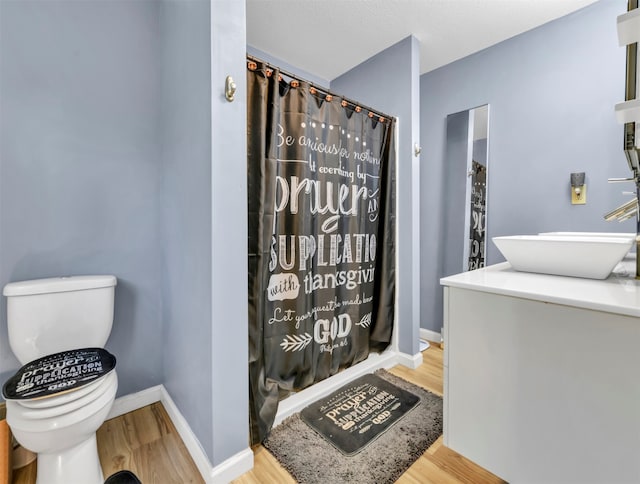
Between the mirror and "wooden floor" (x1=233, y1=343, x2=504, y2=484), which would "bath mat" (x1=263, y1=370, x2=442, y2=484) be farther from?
the mirror

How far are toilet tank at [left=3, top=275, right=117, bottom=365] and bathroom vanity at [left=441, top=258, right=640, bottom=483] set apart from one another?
160cm

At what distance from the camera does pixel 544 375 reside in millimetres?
878

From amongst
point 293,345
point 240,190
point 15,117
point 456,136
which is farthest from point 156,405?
point 456,136

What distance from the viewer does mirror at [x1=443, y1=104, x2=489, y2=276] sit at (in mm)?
2291

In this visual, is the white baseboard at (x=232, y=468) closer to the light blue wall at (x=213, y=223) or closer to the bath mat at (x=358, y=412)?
the light blue wall at (x=213, y=223)

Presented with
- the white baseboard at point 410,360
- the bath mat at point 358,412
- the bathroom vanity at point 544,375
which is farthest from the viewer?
the white baseboard at point 410,360

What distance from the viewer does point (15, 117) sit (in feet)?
4.19

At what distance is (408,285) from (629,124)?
1.49 m

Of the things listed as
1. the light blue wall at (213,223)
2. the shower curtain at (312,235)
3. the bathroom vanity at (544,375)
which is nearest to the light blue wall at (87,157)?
the light blue wall at (213,223)

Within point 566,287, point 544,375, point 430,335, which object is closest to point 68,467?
point 544,375

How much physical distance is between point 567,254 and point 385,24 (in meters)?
1.89

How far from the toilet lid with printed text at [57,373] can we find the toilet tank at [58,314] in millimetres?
102

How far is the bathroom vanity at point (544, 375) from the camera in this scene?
753mm

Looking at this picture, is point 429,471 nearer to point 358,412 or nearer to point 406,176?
point 358,412
